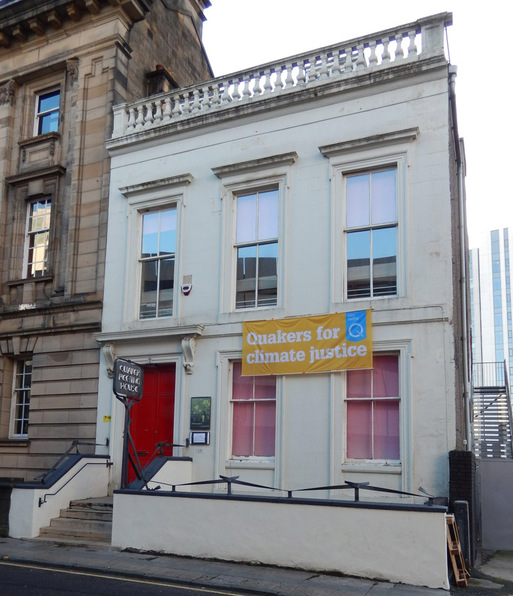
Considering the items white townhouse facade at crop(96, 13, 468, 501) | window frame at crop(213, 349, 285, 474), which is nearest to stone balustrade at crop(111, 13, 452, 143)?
white townhouse facade at crop(96, 13, 468, 501)

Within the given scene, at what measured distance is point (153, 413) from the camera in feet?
49.9

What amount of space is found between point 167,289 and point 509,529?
936cm

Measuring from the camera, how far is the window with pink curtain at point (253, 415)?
1376 cm

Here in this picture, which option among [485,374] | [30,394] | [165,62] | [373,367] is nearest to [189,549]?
[373,367]

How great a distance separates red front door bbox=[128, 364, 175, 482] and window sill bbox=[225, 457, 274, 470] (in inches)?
70.4

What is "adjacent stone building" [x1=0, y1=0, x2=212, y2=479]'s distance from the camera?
640 inches

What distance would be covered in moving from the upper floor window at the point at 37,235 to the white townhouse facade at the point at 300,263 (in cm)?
246

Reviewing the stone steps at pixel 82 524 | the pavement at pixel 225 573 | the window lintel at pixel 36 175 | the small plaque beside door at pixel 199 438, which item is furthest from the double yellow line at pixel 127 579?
→ the window lintel at pixel 36 175

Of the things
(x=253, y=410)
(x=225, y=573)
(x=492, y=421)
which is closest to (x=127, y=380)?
(x=253, y=410)

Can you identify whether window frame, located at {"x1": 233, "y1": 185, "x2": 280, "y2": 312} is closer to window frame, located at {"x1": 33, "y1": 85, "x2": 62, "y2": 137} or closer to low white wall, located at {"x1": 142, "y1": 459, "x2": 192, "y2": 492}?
low white wall, located at {"x1": 142, "y1": 459, "x2": 192, "y2": 492}

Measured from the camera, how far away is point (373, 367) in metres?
12.9

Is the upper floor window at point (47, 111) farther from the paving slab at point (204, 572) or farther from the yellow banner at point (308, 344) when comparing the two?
the paving slab at point (204, 572)

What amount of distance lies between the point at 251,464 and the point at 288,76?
836 centimetres

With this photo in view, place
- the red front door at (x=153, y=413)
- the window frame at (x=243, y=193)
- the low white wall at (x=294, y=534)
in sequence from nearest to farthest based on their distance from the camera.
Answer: the low white wall at (x=294, y=534) < the window frame at (x=243, y=193) < the red front door at (x=153, y=413)
